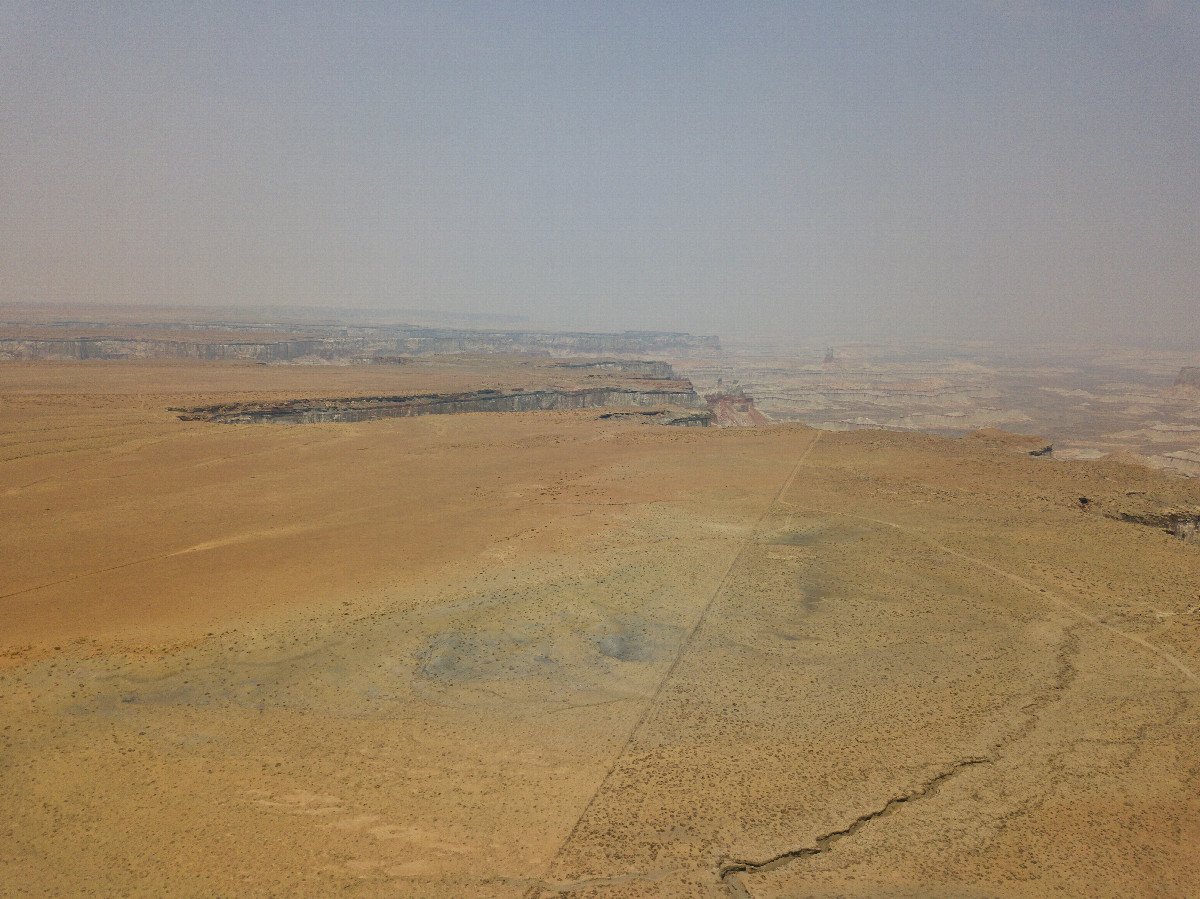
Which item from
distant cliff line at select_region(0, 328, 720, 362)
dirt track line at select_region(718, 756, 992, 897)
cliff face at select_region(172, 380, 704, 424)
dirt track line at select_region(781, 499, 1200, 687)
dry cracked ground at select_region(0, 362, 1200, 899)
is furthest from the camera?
distant cliff line at select_region(0, 328, 720, 362)

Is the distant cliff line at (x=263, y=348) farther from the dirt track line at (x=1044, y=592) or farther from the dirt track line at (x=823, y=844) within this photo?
the dirt track line at (x=823, y=844)

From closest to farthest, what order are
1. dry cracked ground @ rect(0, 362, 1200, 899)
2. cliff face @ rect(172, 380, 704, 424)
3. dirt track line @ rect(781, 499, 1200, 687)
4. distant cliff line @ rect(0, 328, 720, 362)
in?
dry cracked ground @ rect(0, 362, 1200, 899) < dirt track line @ rect(781, 499, 1200, 687) < cliff face @ rect(172, 380, 704, 424) < distant cliff line @ rect(0, 328, 720, 362)

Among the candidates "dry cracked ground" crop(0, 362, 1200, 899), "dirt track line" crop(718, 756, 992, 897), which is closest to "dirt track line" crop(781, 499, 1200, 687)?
"dry cracked ground" crop(0, 362, 1200, 899)

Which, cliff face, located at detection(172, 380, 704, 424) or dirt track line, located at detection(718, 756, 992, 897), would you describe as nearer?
dirt track line, located at detection(718, 756, 992, 897)

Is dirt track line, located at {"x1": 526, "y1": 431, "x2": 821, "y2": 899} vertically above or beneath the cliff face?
beneath

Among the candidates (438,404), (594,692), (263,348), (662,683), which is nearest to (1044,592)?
(662,683)

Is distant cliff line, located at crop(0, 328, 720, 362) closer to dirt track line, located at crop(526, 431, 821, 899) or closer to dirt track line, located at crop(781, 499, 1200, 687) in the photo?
dirt track line, located at crop(526, 431, 821, 899)

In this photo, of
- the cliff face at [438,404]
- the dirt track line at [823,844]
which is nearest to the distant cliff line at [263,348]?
the cliff face at [438,404]
